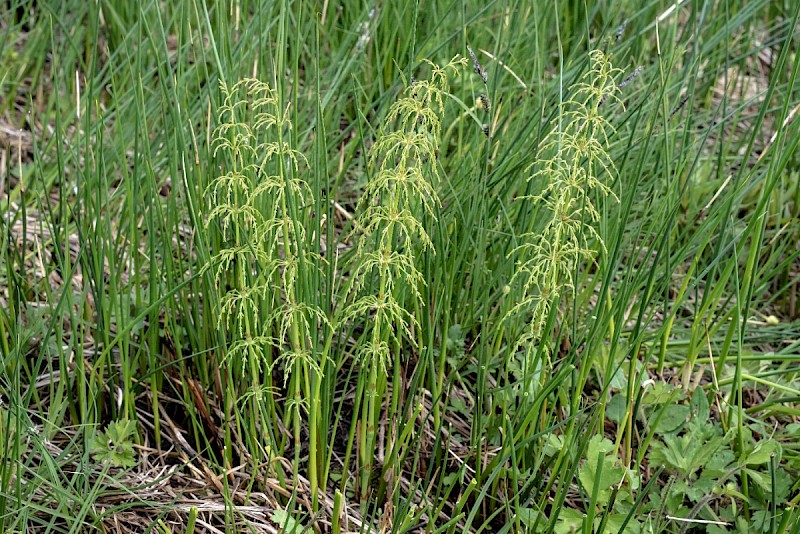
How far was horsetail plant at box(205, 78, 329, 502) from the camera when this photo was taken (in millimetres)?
1412

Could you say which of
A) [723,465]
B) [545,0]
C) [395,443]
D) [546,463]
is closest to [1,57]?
[545,0]

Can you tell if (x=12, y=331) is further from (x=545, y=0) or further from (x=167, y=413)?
(x=545, y=0)

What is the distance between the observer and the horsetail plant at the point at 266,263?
1.41m

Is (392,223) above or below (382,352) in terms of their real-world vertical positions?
above

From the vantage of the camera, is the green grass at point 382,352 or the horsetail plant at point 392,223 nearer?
the horsetail plant at point 392,223

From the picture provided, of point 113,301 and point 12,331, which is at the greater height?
point 113,301

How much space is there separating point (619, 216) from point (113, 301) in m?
0.95

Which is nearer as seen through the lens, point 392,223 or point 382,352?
point 392,223

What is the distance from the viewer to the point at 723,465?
5.39 feet

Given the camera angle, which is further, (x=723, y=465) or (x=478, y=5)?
(x=478, y=5)

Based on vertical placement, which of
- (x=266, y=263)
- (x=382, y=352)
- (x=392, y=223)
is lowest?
(x=382, y=352)

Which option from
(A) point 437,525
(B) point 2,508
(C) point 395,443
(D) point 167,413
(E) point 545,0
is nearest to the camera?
(B) point 2,508

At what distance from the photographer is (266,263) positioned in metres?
1.54

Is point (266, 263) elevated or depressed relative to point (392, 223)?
depressed
